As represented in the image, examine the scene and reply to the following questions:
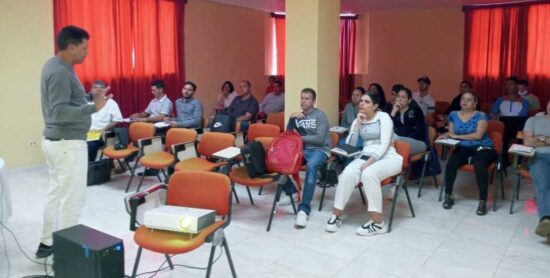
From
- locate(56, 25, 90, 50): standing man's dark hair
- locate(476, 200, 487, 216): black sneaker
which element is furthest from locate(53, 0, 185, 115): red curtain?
locate(476, 200, 487, 216): black sneaker

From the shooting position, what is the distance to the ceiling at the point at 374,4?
26.8 ft

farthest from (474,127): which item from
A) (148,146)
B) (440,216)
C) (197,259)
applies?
(148,146)

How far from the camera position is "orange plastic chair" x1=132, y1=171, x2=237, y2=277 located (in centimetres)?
246

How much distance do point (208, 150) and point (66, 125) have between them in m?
1.81

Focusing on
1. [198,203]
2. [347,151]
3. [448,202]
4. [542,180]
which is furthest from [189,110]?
[542,180]

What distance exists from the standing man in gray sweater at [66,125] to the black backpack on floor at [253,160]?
4.38ft

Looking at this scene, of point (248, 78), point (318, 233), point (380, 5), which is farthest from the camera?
point (248, 78)

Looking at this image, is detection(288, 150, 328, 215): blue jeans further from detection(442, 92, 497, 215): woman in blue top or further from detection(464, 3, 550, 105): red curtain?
detection(464, 3, 550, 105): red curtain

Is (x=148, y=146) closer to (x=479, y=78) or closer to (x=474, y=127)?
(x=474, y=127)

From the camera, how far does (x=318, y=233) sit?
12.3 feet

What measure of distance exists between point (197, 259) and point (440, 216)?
224 cm

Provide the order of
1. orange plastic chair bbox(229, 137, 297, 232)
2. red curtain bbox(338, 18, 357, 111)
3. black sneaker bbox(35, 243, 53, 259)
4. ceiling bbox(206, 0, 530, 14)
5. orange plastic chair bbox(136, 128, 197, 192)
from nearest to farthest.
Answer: black sneaker bbox(35, 243, 53, 259)
orange plastic chair bbox(229, 137, 297, 232)
orange plastic chair bbox(136, 128, 197, 192)
ceiling bbox(206, 0, 530, 14)
red curtain bbox(338, 18, 357, 111)

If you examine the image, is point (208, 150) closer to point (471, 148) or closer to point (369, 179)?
point (369, 179)

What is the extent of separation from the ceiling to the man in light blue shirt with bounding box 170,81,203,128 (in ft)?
9.16
